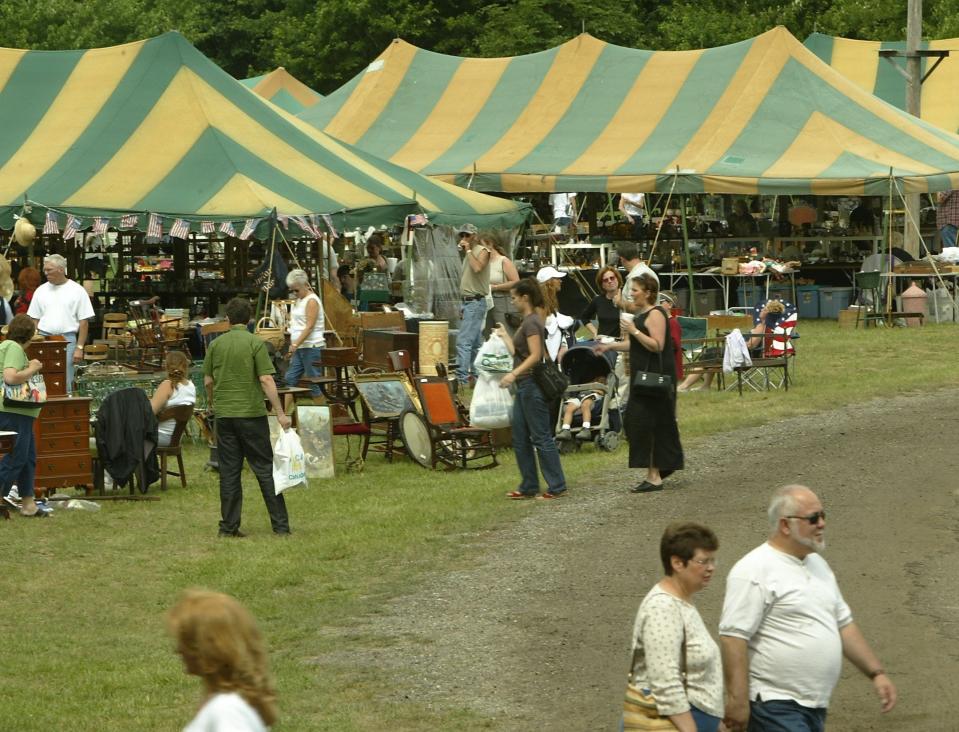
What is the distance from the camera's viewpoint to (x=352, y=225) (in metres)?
19.2

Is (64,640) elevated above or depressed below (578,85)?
below

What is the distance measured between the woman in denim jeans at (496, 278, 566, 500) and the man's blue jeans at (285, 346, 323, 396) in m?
4.34

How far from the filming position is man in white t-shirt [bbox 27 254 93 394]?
15688 mm

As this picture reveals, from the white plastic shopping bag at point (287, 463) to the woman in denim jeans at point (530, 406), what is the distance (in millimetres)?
1538

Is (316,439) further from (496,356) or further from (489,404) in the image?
(496,356)

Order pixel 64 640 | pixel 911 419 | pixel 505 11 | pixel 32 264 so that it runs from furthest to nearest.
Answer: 1. pixel 505 11
2. pixel 32 264
3. pixel 911 419
4. pixel 64 640

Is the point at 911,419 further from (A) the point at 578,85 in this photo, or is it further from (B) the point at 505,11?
(B) the point at 505,11

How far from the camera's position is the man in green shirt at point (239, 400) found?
36.6 feet

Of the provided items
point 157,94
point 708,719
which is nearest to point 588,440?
point 157,94

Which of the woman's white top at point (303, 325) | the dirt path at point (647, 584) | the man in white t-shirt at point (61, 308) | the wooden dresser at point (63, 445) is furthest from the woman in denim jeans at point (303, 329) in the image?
the dirt path at point (647, 584)

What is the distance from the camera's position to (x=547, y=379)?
12.1 m

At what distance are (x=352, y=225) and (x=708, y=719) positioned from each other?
1443cm

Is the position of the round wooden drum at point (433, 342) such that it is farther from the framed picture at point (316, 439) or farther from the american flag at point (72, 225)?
the framed picture at point (316, 439)

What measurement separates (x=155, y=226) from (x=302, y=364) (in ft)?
9.18
